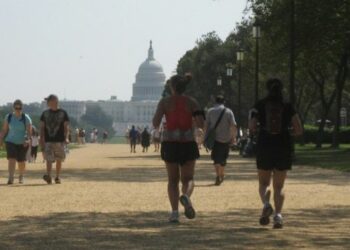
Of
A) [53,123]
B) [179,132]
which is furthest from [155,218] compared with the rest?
[53,123]

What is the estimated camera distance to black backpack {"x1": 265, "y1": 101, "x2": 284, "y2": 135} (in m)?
12.2

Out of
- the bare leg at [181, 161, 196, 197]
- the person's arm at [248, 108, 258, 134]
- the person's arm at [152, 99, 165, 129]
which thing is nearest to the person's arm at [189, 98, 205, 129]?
the person's arm at [152, 99, 165, 129]

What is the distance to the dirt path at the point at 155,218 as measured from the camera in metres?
10.8

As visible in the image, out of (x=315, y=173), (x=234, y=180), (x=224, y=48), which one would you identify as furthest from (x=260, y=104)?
(x=224, y=48)

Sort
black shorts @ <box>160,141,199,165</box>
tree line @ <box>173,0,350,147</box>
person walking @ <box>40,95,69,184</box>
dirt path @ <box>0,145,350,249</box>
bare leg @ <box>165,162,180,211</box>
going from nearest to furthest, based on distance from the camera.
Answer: dirt path @ <box>0,145,350,249</box>, black shorts @ <box>160,141,199,165</box>, bare leg @ <box>165,162,180,211</box>, person walking @ <box>40,95,69,184</box>, tree line @ <box>173,0,350,147</box>

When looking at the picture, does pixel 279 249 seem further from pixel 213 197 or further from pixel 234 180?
pixel 234 180

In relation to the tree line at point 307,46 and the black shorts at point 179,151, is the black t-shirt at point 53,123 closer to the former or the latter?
the black shorts at point 179,151

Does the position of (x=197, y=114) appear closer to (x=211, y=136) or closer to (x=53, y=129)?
(x=211, y=136)

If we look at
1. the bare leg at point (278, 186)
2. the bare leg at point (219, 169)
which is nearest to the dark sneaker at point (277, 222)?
the bare leg at point (278, 186)

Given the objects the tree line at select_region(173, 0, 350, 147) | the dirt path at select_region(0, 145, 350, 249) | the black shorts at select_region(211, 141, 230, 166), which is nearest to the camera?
the dirt path at select_region(0, 145, 350, 249)

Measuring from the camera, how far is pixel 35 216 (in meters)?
13.8

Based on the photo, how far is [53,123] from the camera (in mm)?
20969

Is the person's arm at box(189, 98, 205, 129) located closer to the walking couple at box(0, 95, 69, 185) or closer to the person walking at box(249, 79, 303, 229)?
the person walking at box(249, 79, 303, 229)

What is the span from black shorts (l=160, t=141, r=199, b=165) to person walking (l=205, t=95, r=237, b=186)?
284 inches
